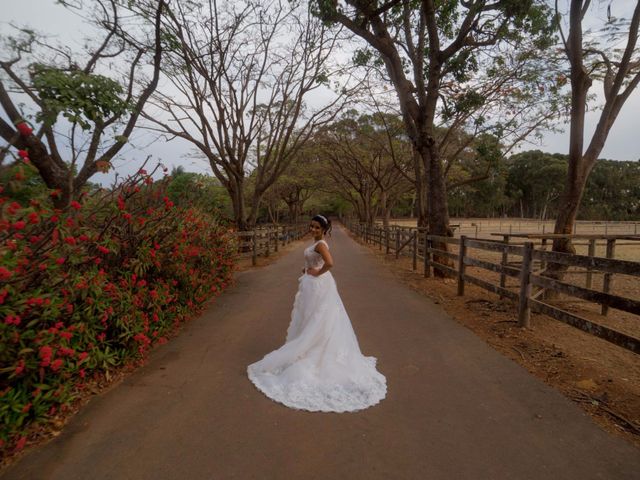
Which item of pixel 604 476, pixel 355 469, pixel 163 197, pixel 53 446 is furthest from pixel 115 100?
pixel 604 476

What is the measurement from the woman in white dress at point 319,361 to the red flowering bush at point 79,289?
155 centimetres

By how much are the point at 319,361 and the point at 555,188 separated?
70.8 meters

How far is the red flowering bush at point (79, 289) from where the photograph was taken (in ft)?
8.21

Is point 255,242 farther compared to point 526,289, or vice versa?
point 255,242

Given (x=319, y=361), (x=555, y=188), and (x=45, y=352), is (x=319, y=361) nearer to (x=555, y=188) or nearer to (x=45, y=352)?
(x=45, y=352)

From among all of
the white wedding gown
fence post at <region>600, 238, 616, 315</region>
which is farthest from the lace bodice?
fence post at <region>600, 238, 616, 315</region>

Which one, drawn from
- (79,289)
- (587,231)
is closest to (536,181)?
(587,231)

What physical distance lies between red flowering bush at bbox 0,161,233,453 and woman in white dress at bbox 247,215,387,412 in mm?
1548

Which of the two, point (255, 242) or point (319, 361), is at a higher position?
point (255, 242)

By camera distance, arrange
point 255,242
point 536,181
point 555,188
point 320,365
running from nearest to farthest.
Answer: point 320,365 → point 255,242 → point 555,188 → point 536,181

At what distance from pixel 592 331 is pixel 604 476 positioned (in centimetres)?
198

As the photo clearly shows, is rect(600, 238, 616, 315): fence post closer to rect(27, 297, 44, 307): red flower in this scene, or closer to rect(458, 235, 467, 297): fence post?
rect(458, 235, 467, 297): fence post

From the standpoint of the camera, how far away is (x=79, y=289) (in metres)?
3.19

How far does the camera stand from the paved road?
236 cm
